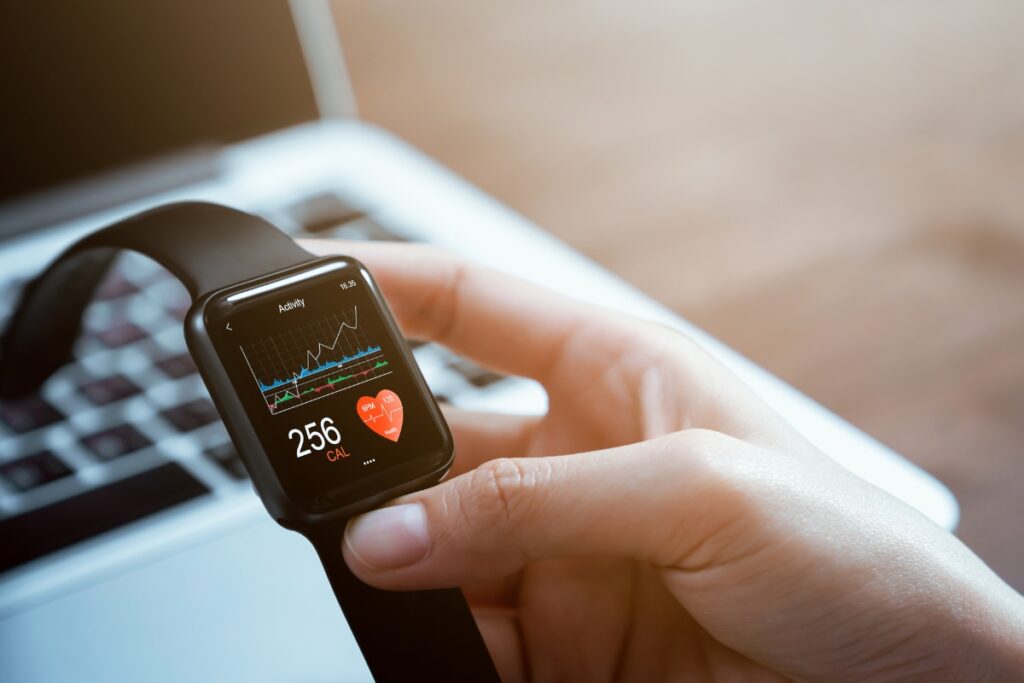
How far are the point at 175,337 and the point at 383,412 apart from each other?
284 millimetres

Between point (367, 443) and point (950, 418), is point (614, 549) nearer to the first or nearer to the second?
point (367, 443)

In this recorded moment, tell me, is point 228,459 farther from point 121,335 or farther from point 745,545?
point 745,545

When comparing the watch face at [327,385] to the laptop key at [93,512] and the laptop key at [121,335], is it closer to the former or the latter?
the laptop key at [93,512]

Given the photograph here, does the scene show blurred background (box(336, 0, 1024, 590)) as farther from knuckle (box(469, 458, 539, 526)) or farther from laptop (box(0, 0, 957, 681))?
knuckle (box(469, 458, 539, 526))

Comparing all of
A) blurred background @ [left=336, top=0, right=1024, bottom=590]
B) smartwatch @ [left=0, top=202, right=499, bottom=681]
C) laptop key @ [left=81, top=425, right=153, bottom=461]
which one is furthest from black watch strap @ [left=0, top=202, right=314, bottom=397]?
blurred background @ [left=336, top=0, right=1024, bottom=590]

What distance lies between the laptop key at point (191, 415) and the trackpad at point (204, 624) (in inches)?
3.7

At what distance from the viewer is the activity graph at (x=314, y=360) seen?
1.48ft

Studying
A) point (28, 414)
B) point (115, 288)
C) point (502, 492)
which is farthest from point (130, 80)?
point (502, 492)

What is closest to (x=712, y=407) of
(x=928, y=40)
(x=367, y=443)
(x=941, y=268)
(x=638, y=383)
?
(x=638, y=383)

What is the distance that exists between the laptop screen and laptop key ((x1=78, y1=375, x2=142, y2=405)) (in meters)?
0.18

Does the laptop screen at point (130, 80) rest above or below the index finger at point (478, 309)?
above

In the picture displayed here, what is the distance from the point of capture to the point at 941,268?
0.85m

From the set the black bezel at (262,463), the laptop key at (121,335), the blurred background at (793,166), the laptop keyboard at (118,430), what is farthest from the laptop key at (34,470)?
the blurred background at (793,166)

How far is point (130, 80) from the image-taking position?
0.73 m
